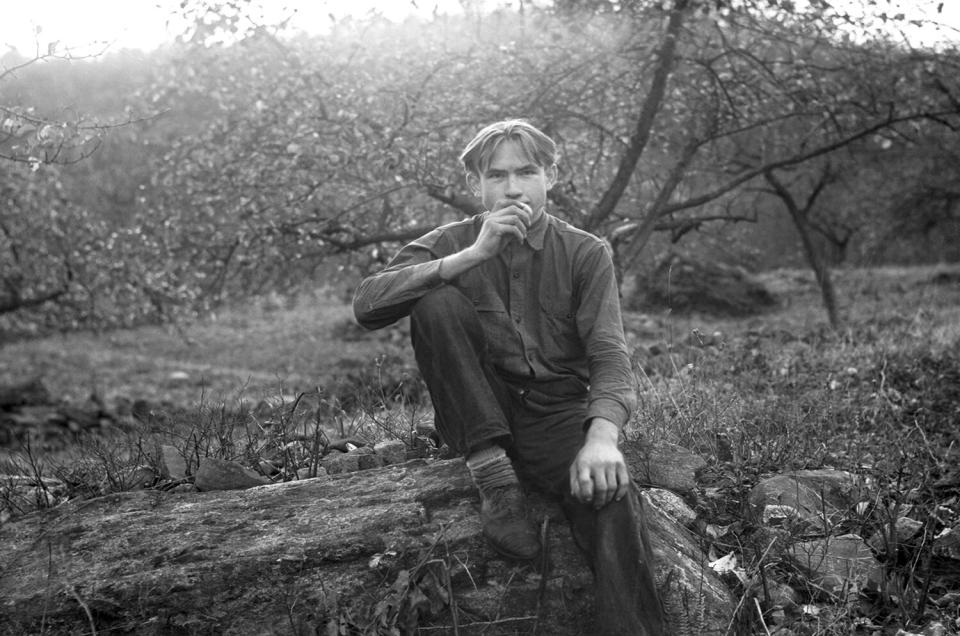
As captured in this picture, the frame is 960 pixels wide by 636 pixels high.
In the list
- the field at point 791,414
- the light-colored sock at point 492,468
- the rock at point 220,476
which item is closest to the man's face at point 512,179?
the light-colored sock at point 492,468

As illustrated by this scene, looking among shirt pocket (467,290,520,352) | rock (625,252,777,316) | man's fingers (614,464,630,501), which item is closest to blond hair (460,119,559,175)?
shirt pocket (467,290,520,352)

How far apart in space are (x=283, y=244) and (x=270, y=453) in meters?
4.49

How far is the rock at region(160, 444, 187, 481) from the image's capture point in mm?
4188

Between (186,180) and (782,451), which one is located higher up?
(186,180)

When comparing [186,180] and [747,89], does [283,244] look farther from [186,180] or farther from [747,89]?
[747,89]

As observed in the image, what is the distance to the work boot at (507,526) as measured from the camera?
315 centimetres

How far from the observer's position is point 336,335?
21031 mm

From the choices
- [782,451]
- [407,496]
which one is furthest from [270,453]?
[782,451]

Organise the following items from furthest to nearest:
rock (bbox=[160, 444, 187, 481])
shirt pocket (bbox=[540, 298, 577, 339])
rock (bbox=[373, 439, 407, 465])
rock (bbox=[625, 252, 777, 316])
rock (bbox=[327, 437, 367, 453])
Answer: rock (bbox=[625, 252, 777, 316]) → rock (bbox=[327, 437, 367, 453]) → rock (bbox=[373, 439, 407, 465]) → rock (bbox=[160, 444, 187, 481]) → shirt pocket (bbox=[540, 298, 577, 339])

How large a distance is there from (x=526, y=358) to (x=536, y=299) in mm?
255

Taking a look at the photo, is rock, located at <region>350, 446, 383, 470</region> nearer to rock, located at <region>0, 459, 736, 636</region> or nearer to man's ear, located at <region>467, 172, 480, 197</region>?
rock, located at <region>0, 459, 736, 636</region>

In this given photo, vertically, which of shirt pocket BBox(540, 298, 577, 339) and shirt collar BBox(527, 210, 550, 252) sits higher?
shirt collar BBox(527, 210, 550, 252)

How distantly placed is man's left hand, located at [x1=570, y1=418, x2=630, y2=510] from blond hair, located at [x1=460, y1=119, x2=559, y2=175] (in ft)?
3.57

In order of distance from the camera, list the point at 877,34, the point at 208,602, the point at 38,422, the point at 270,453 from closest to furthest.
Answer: the point at 208,602
the point at 270,453
the point at 877,34
the point at 38,422
